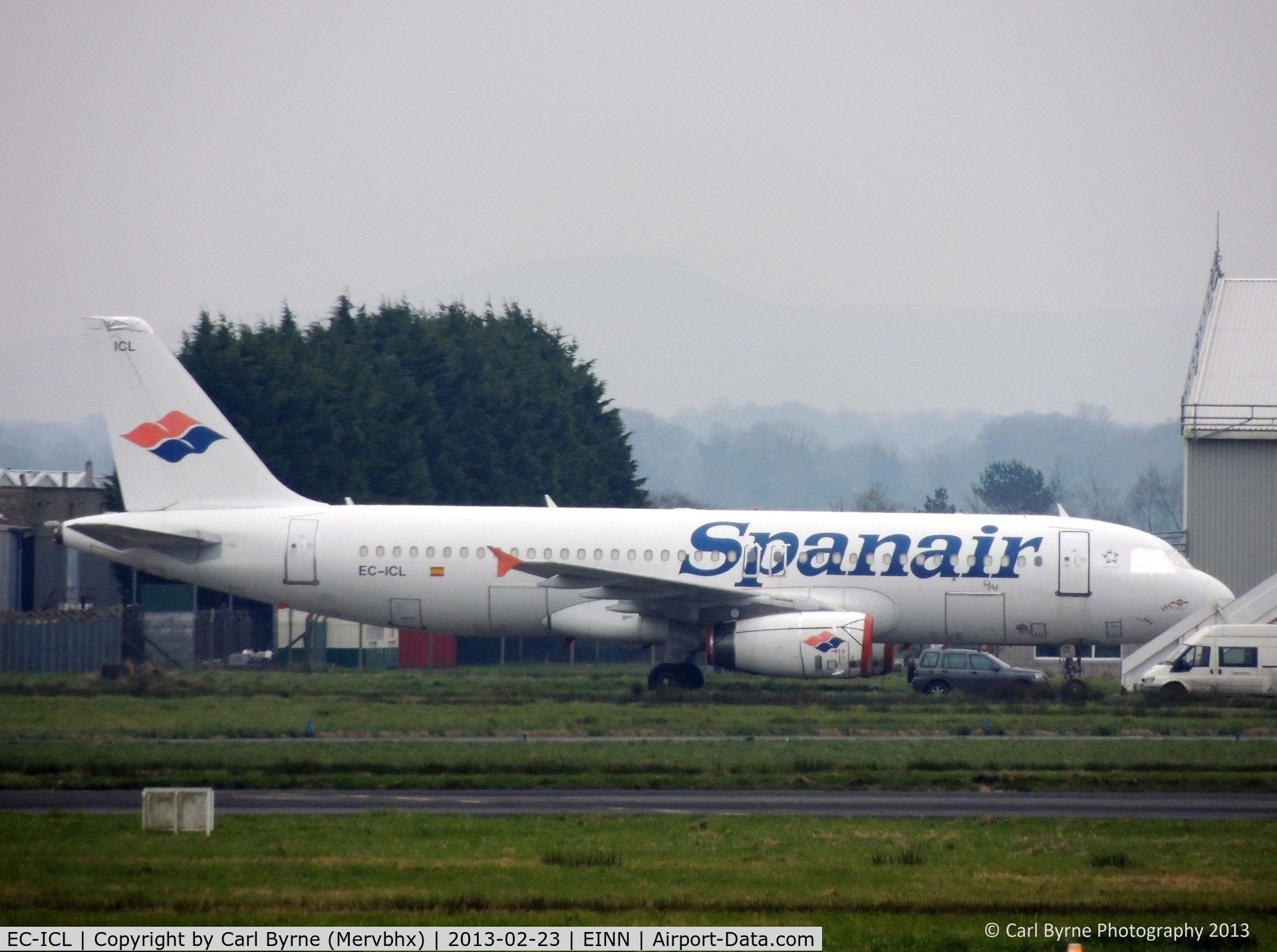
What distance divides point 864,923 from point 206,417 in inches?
957

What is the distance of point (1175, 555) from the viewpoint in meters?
33.1

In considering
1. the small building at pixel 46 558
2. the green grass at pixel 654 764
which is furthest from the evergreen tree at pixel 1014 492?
the green grass at pixel 654 764

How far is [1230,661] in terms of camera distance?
30719 mm

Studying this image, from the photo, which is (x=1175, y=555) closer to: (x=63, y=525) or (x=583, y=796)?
(x=583, y=796)

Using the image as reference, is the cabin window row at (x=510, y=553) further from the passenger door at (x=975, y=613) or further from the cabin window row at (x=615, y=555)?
the passenger door at (x=975, y=613)

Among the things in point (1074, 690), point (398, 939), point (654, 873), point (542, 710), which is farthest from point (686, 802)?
point (1074, 690)

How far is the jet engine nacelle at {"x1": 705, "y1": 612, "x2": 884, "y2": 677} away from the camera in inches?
1176

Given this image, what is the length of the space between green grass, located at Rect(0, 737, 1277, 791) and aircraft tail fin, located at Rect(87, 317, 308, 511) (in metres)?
10.0

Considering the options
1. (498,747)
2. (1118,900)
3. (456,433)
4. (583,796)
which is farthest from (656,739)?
(456,433)

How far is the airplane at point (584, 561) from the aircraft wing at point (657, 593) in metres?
0.06

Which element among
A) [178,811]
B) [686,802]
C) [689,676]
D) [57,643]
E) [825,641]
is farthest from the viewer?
[57,643]

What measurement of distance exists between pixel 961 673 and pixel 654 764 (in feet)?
52.8

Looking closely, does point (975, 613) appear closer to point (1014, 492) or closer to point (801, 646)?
point (801, 646)

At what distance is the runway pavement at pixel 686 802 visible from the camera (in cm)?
1702
